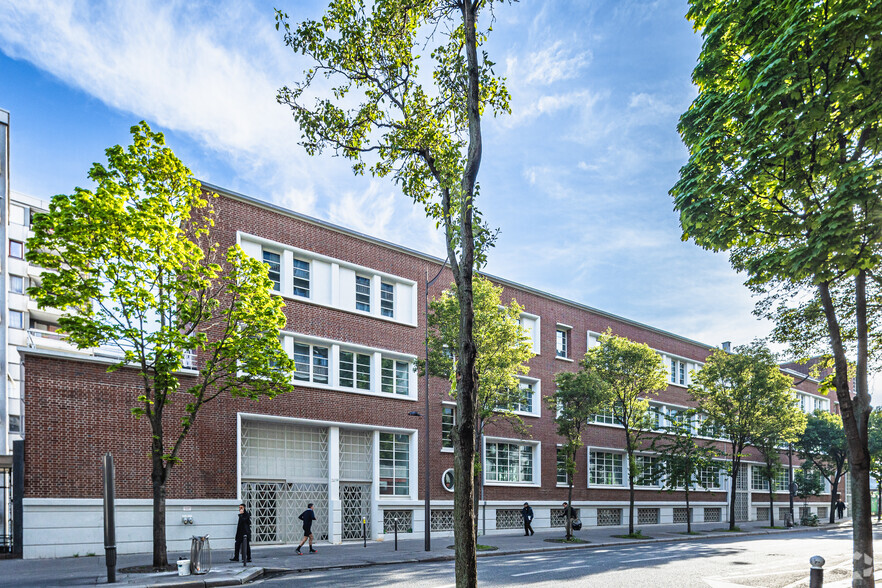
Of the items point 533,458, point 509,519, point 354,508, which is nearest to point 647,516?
point 533,458

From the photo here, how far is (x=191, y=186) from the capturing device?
18.2 m

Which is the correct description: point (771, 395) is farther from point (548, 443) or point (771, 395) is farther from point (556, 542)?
point (556, 542)

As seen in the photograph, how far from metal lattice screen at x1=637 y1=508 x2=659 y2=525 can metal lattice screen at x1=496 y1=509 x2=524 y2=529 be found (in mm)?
12365

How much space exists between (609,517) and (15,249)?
45.5 meters

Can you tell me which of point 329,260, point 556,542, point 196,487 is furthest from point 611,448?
point 196,487

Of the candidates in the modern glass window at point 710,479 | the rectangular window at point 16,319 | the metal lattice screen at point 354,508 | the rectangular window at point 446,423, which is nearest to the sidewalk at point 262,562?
the metal lattice screen at point 354,508

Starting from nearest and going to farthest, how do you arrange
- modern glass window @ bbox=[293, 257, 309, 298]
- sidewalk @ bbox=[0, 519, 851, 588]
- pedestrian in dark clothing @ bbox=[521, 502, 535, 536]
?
sidewalk @ bbox=[0, 519, 851, 588] < modern glass window @ bbox=[293, 257, 309, 298] < pedestrian in dark clothing @ bbox=[521, 502, 535, 536]

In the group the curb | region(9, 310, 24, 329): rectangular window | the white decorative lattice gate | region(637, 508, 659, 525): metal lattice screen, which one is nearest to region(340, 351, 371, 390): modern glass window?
the white decorative lattice gate

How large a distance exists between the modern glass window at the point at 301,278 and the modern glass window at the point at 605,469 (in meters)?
21.7

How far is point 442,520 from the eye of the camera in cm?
3062

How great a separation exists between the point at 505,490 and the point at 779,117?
2761cm

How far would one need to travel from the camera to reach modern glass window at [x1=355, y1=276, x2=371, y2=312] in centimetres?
2931

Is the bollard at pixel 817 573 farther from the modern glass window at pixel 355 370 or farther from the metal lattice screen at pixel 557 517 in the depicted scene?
the metal lattice screen at pixel 557 517

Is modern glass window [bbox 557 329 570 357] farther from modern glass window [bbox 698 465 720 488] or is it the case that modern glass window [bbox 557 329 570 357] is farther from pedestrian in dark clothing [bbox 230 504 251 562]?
pedestrian in dark clothing [bbox 230 504 251 562]
